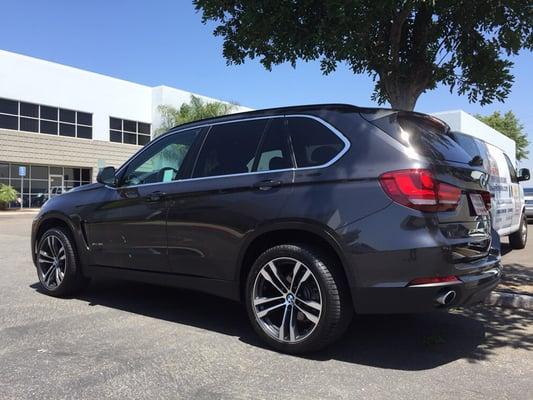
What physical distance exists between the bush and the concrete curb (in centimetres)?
3067

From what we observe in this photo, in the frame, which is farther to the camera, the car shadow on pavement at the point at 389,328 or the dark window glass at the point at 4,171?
the dark window glass at the point at 4,171

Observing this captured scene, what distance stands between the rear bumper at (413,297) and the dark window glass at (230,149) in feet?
4.95

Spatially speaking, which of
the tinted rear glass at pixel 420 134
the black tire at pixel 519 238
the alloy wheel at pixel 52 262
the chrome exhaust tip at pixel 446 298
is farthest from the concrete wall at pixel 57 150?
the chrome exhaust tip at pixel 446 298

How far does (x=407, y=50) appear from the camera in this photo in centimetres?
748

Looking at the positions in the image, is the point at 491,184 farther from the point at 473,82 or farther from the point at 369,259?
the point at 369,259

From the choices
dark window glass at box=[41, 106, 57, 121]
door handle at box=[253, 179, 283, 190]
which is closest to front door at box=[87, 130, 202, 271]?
door handle at box=[253, 179, 283, 190]

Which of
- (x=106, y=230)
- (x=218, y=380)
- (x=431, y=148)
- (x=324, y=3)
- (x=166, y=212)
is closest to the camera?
(x=218, y=380)

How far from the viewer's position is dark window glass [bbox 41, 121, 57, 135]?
3531cm

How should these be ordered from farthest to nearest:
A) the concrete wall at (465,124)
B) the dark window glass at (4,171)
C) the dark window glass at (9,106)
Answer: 1. the concrete wall at (465,124)
2. the dark window glass at (4,171)
3. the dark window glass at (9,106)

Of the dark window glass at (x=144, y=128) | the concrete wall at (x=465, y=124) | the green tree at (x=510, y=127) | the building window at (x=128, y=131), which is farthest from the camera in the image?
the green tree at (x=510, y=127)

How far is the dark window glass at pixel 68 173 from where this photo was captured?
37.6 metres

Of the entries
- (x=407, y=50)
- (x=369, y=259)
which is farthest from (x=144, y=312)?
(x=407, y=50)

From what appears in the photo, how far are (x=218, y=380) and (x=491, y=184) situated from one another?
249 inches

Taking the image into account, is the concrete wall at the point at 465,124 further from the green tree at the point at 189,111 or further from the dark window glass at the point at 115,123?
the dark window glass at the point at 115,123
